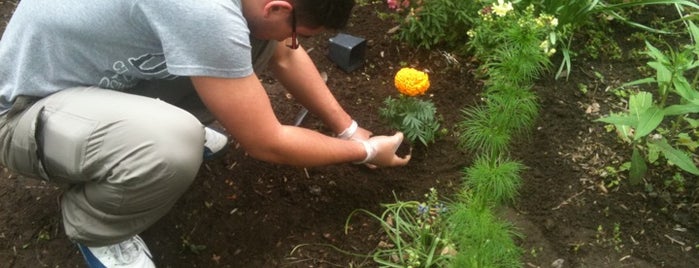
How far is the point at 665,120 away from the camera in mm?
2670

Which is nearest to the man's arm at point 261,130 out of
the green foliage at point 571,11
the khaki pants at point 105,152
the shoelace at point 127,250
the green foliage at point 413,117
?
the khaki pants at point 105,152

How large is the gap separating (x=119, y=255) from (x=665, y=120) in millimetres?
2237

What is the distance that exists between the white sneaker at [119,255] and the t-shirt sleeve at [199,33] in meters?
0.74

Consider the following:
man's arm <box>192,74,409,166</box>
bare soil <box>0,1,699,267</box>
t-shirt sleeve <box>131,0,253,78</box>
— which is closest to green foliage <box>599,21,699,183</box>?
bare soil <box>0,1,699,267</box>

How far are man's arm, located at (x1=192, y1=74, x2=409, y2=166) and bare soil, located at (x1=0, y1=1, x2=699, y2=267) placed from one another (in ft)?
1.15

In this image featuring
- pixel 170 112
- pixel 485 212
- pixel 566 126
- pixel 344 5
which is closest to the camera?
pixel 344 5

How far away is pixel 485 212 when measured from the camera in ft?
6.76

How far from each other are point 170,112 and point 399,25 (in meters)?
1.52

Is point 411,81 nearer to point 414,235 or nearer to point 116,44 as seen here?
point 414,235

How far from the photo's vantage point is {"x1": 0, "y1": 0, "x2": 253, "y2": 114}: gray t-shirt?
1.57 m

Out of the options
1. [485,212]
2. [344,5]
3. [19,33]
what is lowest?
[485,212]

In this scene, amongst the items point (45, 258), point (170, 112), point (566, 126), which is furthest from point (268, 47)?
point (566, 126)

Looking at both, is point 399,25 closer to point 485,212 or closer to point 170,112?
point 485,212

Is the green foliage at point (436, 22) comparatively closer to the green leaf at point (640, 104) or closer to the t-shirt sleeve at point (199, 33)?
the green leaf at point (640, 104)
